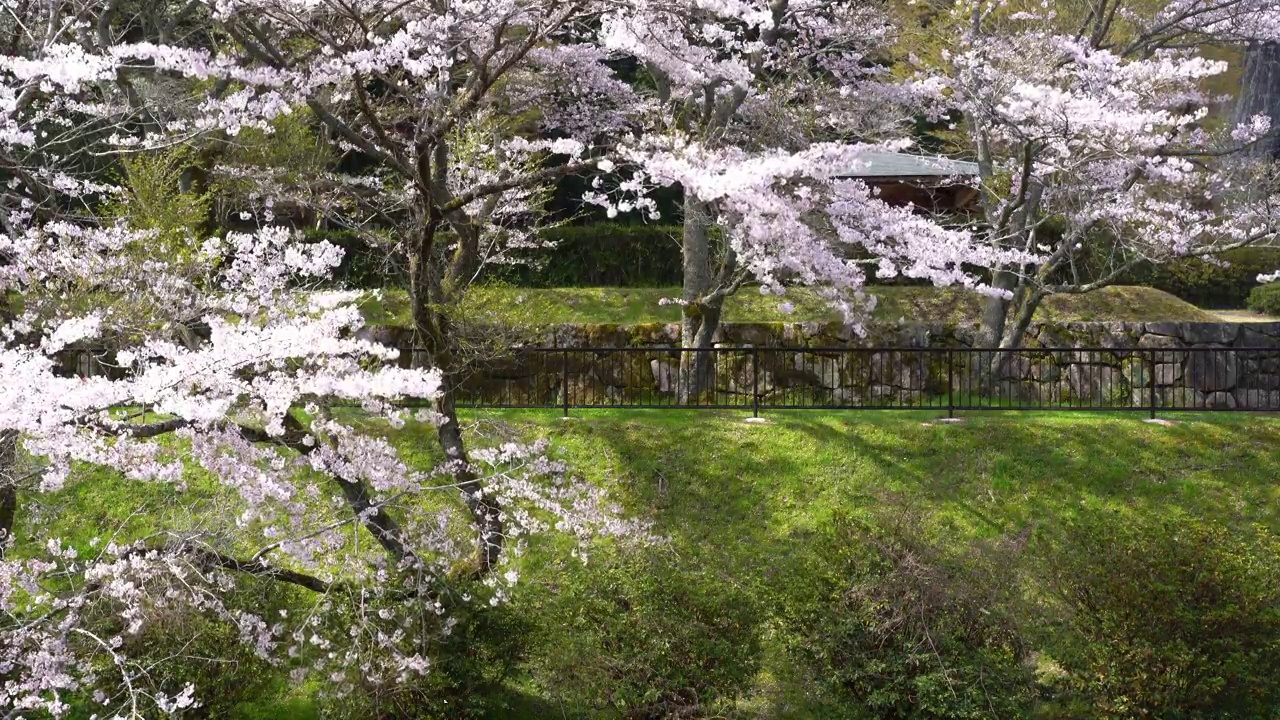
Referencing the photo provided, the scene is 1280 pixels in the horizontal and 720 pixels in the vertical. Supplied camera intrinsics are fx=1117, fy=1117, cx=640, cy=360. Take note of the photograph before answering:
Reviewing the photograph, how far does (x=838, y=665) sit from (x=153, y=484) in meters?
6.79

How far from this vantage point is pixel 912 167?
1688 centimetres

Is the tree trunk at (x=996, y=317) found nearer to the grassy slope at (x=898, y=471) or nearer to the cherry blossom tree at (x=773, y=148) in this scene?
Result: the cherry blossom tree at (x=773, y=148)

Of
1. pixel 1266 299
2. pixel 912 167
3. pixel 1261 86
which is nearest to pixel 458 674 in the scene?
pixel 912 167

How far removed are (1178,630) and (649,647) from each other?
347 cm

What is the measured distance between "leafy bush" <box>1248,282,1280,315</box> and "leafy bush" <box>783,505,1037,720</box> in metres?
11.9

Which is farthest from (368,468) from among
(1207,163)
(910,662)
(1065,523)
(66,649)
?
(1207,163)

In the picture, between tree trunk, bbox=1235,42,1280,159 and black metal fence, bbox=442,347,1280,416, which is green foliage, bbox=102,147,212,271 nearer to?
black metal fence, bbox=442,347,1280,416

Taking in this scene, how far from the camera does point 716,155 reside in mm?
7863

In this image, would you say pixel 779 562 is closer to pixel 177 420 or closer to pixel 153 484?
pixel 177 420

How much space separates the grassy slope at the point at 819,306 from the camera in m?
15.4

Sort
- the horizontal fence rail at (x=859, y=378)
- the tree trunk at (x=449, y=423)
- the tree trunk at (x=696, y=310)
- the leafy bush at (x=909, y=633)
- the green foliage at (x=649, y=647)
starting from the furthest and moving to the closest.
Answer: the horizontal fence rail at (x=859, y=378) → the tree trunk at (x=696, y=310) → the tree trunk at (x=449, y=423) → the green foliage at (x=649, y=647) → the leafy bush at (x=909, y=633)

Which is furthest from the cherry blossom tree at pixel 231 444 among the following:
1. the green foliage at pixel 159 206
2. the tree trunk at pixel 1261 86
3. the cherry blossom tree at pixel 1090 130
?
the tree trunk at pixel 1261 86

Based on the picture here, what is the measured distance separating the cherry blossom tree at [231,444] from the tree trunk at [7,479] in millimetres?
22

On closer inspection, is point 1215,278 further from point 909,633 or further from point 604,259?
point 909,633
